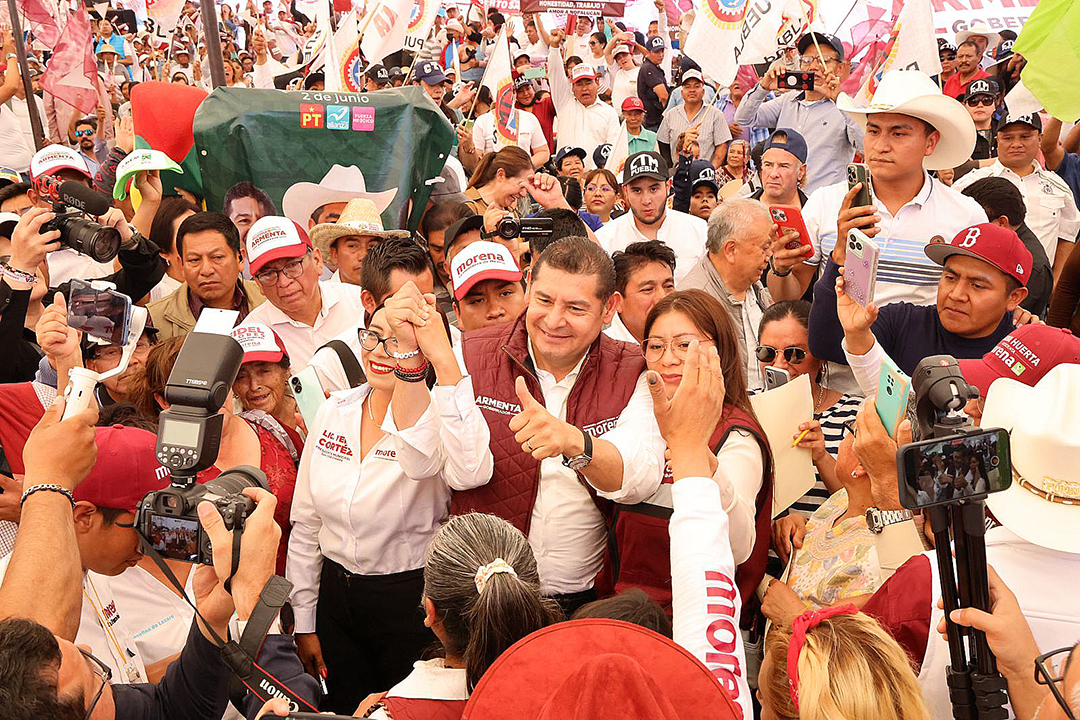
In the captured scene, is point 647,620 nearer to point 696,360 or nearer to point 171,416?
point 696,360

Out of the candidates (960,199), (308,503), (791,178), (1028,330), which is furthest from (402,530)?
(791,178)

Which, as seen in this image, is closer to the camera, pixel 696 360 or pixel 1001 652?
pixel 1001 652

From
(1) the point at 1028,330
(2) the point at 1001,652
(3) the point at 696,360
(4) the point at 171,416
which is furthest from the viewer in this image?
(1) the point at 1028,330

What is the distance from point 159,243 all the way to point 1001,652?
4.21 metres

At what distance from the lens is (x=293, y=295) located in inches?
163

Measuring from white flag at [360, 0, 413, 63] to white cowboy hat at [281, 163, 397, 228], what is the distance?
6.37ft

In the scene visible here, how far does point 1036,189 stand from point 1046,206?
144mm

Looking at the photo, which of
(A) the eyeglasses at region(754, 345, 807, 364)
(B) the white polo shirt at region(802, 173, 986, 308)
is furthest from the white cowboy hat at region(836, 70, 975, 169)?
(A) the eyeglasses at region(754, 345, 807, 364)

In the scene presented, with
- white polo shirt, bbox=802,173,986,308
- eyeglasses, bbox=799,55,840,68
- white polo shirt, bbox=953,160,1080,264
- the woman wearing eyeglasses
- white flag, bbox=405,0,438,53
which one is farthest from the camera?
eyeglasses, bbox=799,55,840,68

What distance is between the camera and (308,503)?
3029 mm

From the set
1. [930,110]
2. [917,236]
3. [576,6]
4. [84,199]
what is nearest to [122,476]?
[84,199]

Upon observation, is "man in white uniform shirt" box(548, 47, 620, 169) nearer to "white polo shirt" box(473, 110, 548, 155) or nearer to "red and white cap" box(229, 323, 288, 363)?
"white polo shirt" box(473, 110, 548, 155)

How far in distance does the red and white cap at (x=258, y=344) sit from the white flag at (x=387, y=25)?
12.7 feet

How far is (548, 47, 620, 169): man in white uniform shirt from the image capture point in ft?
31.8
